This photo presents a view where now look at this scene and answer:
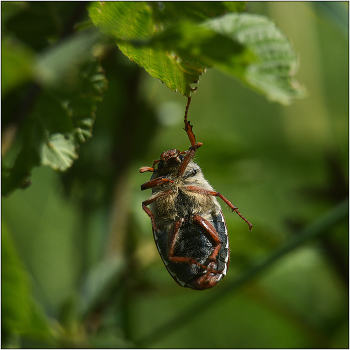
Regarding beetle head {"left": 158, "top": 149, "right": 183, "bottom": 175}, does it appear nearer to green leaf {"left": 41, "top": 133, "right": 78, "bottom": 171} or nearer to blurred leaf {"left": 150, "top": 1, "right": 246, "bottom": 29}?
green leaf {"left": 41, "top": 133, "right": 78, "bottom": 171}

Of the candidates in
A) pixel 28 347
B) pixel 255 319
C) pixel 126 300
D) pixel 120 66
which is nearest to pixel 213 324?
pixel 255 319

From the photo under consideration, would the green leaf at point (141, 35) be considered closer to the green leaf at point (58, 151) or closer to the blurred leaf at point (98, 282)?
the green leaf at point (58, 151)

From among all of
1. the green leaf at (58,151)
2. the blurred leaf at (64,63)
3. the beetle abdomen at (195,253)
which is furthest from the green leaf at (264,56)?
the beetle abdomen at (195,253)

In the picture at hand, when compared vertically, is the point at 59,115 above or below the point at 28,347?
above

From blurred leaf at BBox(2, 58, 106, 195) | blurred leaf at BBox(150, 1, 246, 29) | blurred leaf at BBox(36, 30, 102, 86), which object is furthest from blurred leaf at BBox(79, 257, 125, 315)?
blurred leaf at BBox(36, 30, 102, 86)

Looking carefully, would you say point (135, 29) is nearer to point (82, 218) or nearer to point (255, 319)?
point (82, 218)
